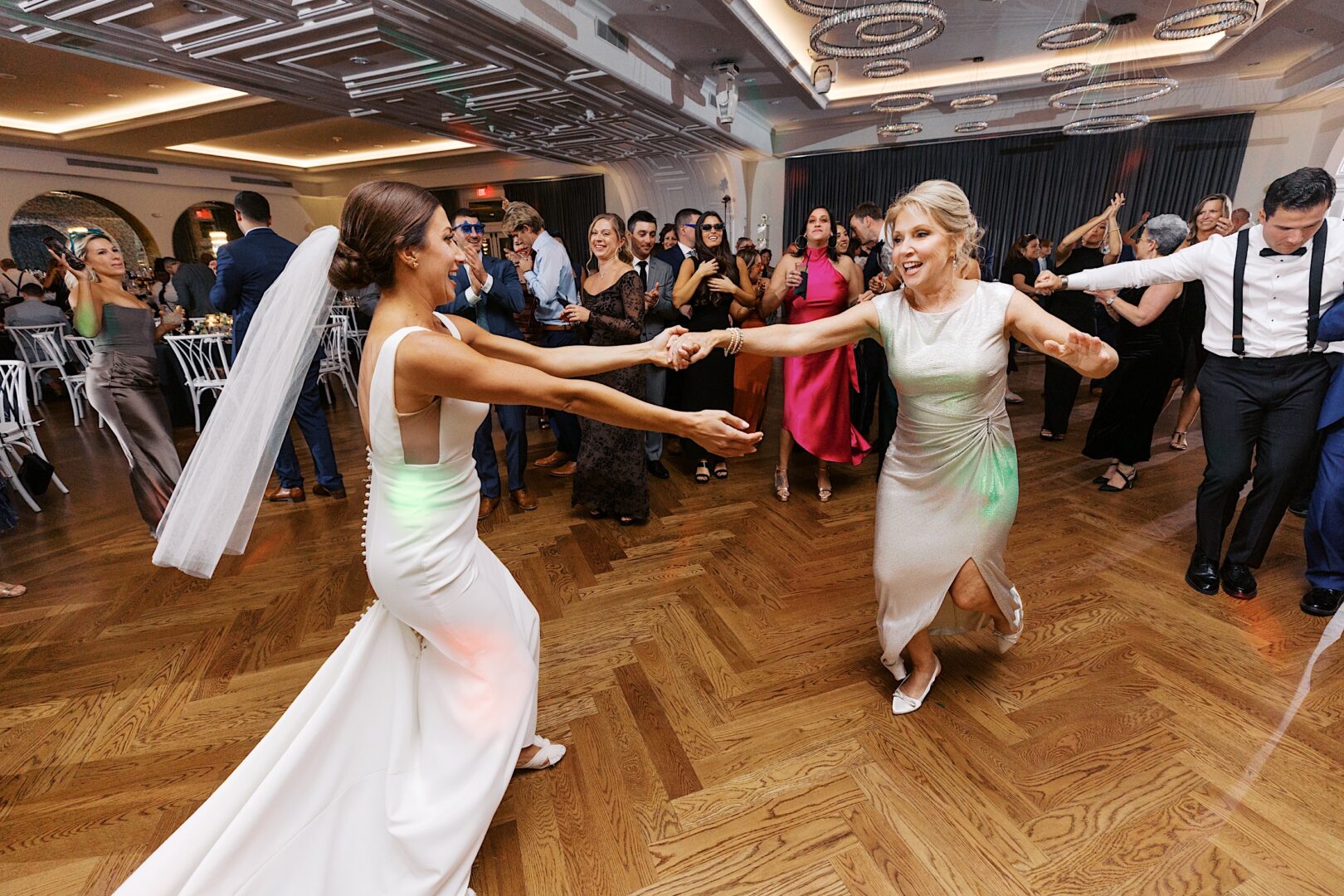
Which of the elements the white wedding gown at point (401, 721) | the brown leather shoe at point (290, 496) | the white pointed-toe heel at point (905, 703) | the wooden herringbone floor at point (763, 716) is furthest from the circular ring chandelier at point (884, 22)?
the brown leather shoe at point (290, 496)

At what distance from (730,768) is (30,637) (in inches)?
114

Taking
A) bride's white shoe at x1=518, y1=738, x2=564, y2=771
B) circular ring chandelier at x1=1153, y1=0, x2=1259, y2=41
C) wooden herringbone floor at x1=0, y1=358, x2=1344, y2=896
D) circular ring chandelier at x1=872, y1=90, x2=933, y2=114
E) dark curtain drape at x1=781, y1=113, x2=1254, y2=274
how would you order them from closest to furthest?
wooden herringbone floor at x1=0, y1=358, x2=1344, y2=896
bride's white shoe at x1=518, y1=738, x2=564, y2=771
circular ring chandelier at x1=1153, y1=0, x2=1259, y2=41
circular ring chandelier at x1=872, y1=90, x2=933, y2=114
dark curtain drape at x1=781, y1=113, x2=1254, y2=274

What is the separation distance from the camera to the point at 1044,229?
1052 cm

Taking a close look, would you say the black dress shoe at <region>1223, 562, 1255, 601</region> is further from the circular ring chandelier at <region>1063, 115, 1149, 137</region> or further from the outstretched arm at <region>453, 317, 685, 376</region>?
the circular ring chandelier at <region>1063, 115, 1149, 137</region>

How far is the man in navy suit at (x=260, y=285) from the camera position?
10.9 feet

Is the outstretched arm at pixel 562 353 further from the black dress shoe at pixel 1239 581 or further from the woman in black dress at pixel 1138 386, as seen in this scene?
the woman in black dress at pixel 1138 386

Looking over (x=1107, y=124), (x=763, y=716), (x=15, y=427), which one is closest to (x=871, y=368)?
(x=763, y=716)

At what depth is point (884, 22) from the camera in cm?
434

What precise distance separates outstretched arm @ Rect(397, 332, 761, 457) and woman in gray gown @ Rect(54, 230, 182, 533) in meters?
2.82

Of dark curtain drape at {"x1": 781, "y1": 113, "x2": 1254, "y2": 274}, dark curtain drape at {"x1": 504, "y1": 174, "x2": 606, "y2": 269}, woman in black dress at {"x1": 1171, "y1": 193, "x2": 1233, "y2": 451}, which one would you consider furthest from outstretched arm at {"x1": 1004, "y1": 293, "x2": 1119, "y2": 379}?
dark curtain drape at {"x1": 504, "y1": 174, "x2": 606, "y2": 269}

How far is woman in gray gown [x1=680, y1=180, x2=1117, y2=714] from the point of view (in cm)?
169

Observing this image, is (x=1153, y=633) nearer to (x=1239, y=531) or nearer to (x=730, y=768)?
(x=1239, y=531)

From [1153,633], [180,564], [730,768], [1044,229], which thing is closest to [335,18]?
[180,564]

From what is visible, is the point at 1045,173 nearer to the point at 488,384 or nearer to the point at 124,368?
the point at 488,384
